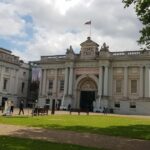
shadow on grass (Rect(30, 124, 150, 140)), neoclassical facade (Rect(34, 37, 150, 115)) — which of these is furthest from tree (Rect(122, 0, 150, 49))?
neoclassical facade (Rect(34, 37, 150, 115))

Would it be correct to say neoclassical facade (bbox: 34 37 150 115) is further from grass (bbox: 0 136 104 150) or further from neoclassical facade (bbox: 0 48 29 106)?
grass (bbox: 0 136 104 150)

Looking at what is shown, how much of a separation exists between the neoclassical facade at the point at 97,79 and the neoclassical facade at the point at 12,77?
7.98m

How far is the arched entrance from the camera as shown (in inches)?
3004

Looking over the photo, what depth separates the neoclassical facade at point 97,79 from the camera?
69750 mm

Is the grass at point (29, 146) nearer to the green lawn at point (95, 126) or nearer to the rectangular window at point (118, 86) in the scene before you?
the green lawn at point (95, 126)

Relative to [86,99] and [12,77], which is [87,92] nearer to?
[86,99]

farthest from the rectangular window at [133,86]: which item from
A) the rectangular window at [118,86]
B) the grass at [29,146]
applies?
the grass at [29,146]

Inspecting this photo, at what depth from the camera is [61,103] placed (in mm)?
77875

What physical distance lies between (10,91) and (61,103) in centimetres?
1535

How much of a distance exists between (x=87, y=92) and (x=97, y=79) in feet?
15.7

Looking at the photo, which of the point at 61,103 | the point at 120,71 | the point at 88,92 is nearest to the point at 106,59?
the point at 120,71

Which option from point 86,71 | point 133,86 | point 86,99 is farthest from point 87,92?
point 133,86

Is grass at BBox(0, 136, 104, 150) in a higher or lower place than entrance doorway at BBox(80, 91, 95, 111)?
lower

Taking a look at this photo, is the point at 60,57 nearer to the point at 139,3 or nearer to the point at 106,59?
the point at 106,59
